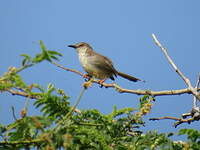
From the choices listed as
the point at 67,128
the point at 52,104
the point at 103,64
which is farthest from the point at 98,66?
the point at 67,128

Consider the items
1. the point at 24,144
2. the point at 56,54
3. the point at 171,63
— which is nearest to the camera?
the point at 56,54

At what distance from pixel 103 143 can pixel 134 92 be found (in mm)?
1248

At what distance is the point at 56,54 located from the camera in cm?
188

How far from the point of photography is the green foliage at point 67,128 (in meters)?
1.78

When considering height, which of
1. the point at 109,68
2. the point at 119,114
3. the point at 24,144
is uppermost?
the point at 109,68

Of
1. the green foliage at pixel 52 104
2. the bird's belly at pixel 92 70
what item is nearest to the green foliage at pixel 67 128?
the green foliage at pixel 52 104

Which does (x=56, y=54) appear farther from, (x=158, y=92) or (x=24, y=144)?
(x=158, y=92)

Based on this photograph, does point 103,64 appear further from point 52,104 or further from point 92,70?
point 52,104

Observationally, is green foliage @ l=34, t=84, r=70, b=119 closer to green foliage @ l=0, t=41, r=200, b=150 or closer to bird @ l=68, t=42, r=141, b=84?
green foliage @ l=0, t=41, r=200, b=150

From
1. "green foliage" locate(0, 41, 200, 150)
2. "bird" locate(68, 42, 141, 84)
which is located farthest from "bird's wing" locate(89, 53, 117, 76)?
"green foliage" locate(0, 41, 200, 150)

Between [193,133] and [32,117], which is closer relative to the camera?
[32,117]

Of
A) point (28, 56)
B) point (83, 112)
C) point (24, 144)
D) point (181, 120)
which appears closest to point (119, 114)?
point (83, 112)

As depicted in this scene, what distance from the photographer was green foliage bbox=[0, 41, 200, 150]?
5.83ft

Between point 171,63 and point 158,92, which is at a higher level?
point 171,63
